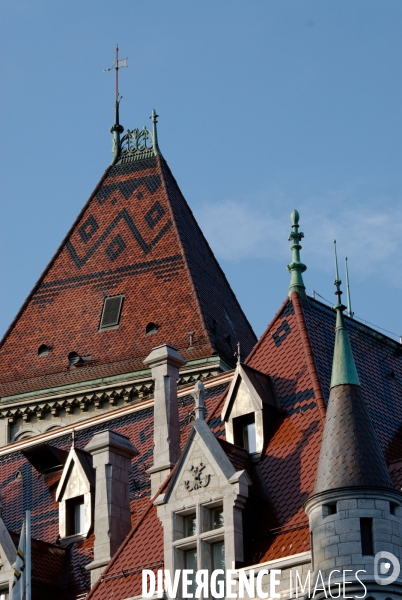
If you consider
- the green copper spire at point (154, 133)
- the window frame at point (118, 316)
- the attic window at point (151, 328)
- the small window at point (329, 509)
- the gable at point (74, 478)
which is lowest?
the small window at point (329, 509)

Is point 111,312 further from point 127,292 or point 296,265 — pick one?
point 296,265

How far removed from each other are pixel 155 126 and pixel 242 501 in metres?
35.2

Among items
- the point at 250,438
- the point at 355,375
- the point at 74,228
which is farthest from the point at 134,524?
the point at 74,228

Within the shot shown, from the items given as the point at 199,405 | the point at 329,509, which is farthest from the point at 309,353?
the point at 329,509

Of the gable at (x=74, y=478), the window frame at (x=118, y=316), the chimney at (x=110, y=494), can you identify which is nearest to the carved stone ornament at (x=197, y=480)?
the chimney at (x=110, y=494)

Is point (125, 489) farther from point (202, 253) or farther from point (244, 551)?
point (202, 253)

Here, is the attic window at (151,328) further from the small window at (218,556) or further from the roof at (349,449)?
the roof at (349,449)

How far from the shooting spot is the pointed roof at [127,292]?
168 feet

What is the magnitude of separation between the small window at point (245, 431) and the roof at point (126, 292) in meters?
20.6

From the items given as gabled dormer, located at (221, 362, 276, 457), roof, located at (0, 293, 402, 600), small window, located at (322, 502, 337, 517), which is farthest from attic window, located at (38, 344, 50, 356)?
small window, located at (322, 502, 337, 517)

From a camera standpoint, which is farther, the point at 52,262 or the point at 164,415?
the point at 52,262

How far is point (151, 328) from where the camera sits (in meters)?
52.0

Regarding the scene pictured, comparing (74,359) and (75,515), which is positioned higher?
(74,359)

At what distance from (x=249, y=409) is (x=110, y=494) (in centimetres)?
359
